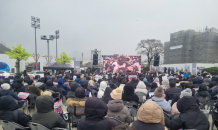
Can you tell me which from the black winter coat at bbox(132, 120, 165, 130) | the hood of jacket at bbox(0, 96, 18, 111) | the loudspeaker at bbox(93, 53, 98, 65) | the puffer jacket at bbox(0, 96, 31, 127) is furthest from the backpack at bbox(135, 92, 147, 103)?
the loudspeaker at bbox(93, 53, 98, 65)

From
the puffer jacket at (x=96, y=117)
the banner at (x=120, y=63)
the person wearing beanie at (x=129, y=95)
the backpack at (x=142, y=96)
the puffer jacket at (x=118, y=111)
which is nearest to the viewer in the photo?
the puffer jacket at (x=96, y=117)

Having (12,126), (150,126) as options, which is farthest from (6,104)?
(150,126)

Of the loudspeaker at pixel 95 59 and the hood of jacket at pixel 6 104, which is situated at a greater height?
the loudspeaker at pixel 95 59

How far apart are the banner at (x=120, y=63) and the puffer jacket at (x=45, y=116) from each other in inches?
873

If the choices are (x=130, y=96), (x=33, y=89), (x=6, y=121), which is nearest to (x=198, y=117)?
(x=130, y=96)

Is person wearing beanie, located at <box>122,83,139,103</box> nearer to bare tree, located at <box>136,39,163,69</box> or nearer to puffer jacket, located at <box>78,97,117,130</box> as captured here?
puffer jacket, located at <box>78,97,117,130</box>

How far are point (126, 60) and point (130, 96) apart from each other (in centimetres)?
2093

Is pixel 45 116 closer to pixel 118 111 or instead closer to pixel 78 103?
pixel 78 103

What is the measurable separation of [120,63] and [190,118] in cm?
2271

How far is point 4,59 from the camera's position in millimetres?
29781

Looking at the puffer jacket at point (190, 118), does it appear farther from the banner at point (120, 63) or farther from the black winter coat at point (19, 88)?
the banner at point (120, 63)

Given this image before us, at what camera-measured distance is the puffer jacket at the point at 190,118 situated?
7.97ft

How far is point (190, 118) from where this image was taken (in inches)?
97.4

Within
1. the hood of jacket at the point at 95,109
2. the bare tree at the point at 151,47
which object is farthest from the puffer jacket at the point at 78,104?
the bare tree at the point at 151,47
